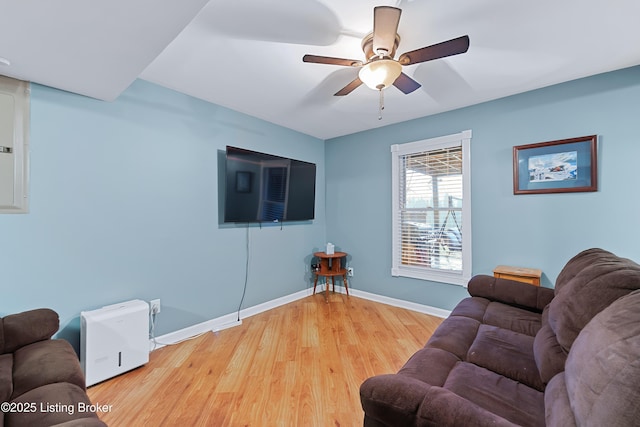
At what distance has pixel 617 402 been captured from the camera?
0.62 m

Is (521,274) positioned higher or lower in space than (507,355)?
higher

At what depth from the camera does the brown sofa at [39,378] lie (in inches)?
42.3

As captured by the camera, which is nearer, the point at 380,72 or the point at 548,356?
the point at 548,356

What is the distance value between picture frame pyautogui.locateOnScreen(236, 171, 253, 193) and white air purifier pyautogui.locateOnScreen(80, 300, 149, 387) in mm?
1450

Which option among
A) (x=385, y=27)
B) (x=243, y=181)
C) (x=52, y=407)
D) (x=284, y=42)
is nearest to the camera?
(x=52, y=407)

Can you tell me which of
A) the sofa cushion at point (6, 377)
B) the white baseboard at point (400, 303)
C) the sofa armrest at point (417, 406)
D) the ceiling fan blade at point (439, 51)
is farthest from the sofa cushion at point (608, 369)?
the white baseboard at point (400, 303)

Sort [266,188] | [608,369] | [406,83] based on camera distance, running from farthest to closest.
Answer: [266,188] → [406,83] → [608,369]

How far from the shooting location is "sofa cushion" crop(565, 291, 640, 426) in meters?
0.62

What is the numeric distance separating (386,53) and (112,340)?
2847 mm

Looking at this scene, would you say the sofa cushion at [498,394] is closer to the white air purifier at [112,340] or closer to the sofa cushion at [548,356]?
the sofa cushion at [548,356]

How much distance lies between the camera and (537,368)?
51.0 inches

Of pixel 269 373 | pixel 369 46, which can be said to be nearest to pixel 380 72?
pixel 369 46

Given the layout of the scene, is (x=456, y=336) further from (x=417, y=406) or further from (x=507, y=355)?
(x=417, y=406)

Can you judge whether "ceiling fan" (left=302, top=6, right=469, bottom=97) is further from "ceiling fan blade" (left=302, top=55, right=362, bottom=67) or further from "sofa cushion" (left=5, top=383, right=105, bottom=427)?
"sofa cushion" (left=5, top=383, right=105, bottom=427)
